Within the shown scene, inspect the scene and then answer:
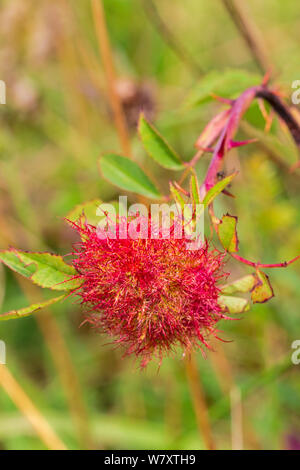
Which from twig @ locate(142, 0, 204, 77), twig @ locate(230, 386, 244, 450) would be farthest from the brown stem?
twig @ locate(142, 0, 204, 77)

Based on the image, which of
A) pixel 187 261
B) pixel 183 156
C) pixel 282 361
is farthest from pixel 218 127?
pixel 183 156

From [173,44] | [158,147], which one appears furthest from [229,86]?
[173,44]

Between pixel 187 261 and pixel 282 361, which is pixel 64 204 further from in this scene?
pixel 187 261

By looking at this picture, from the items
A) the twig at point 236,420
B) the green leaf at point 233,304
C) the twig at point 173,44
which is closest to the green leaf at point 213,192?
the green leaf at point 233,304

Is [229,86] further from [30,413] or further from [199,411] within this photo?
[30,413]

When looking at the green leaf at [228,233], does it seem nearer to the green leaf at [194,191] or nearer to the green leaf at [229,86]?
the green leaf at [194,191]
